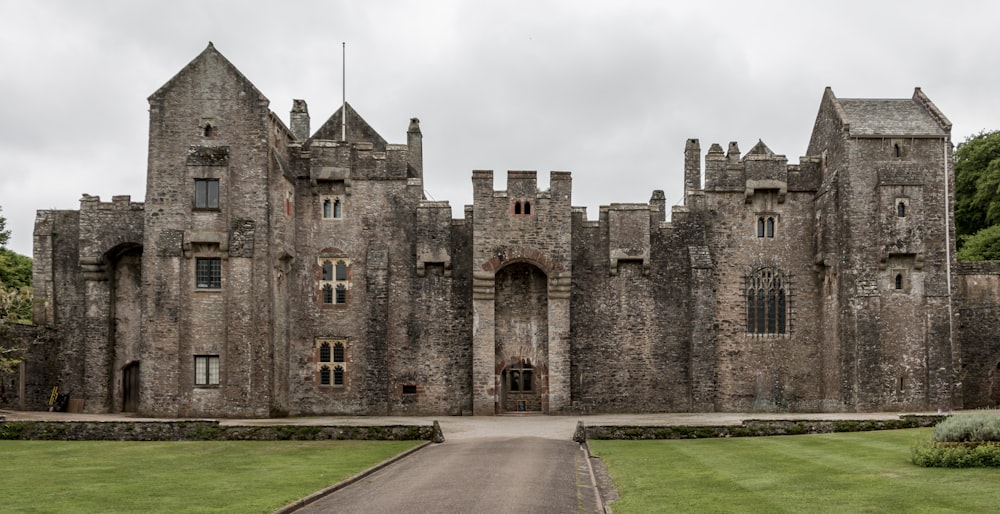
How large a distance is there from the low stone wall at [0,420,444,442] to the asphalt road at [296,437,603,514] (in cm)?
337

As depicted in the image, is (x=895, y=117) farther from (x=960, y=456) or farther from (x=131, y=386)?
(x=131, y=386)

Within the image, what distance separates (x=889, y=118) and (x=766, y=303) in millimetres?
10038

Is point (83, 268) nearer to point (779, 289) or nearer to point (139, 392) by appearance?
point (139, 392)

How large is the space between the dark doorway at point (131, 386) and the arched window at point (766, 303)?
92.6ft

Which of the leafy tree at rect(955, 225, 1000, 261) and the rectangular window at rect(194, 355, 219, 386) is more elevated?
the leafy tree at rect(955, 225, 1000, 261)

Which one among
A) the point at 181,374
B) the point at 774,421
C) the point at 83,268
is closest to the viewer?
the point at 774,421

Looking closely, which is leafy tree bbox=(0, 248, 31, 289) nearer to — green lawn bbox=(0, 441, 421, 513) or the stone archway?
the stone archway

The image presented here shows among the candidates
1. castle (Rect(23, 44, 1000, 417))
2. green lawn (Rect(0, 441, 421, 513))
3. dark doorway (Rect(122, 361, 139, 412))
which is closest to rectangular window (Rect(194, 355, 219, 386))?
castle (Rect(23, 44, 1000, 417))

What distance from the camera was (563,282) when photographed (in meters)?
45.0

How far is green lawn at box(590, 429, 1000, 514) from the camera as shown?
1769cm

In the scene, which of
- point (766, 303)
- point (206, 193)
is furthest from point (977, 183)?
point (206, 193)

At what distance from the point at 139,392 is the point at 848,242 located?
31623 mm

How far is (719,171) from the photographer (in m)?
47.1

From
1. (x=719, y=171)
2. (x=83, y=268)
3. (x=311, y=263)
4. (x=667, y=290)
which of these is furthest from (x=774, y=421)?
(x=83, y=268)
